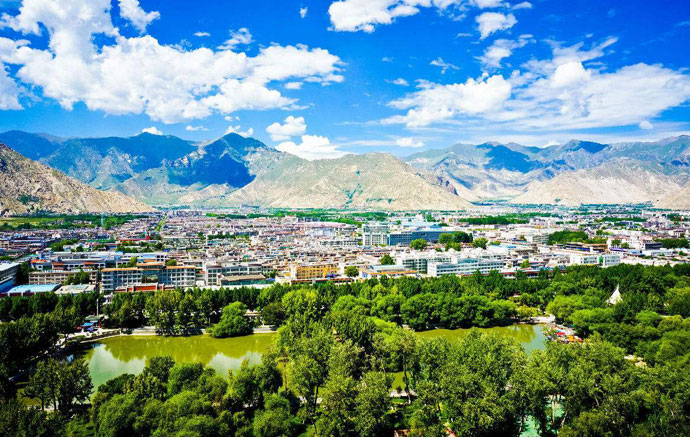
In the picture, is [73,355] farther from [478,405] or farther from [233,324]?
[478,405]

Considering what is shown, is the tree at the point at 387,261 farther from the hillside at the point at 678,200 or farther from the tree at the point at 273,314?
the hillside at the point at 678,200

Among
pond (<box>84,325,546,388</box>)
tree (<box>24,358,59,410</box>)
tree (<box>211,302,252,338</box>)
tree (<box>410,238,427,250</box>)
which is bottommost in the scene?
pond (<box>84,325,546,388</box>)

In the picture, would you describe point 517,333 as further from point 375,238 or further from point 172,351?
point 375,238

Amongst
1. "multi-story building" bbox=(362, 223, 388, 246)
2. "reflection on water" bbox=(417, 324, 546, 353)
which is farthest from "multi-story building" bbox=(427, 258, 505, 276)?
"multi-story building" bbox=(362, 223, 388, 246)

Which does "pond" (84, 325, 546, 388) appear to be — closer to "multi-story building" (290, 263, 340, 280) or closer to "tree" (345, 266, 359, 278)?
"multi-story building" (290, 263, 340, 280)

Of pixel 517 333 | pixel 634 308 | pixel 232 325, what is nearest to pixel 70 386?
pixel 232 325
